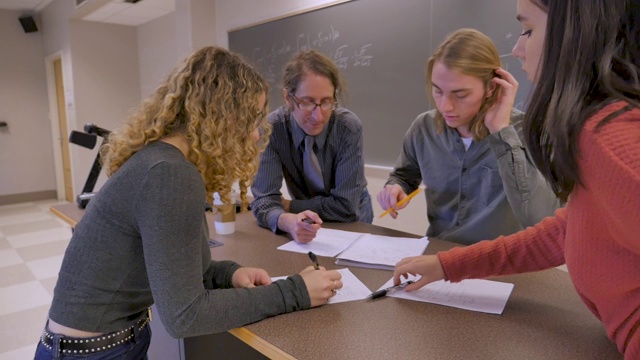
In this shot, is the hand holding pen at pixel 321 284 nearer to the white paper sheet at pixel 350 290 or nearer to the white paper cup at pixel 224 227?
the white paper sheet at pixel 350 290

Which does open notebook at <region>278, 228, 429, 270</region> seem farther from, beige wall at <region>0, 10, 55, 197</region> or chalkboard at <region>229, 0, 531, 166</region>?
beige wall at <region>0, 10, 55, 197</region>

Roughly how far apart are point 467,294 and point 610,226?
0.52 m

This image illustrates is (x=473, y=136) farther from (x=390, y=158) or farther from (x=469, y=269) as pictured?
(x=390, y=158)

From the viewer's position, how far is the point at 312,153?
1811 millimetres

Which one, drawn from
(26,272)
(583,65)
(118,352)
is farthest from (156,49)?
(583,65)

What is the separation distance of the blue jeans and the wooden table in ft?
1.11

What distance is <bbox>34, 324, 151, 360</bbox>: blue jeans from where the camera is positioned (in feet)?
3.14

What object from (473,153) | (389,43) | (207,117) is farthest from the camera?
(389,43)

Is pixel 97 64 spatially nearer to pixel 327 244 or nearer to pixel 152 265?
pixel 327 244

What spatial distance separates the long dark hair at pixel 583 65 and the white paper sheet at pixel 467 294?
447mm

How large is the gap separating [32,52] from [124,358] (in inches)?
248

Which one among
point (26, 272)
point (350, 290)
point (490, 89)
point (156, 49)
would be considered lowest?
point (26, 272)

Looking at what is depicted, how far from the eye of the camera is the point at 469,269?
3.17ft

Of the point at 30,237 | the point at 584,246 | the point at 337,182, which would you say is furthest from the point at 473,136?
the point at 30,237
